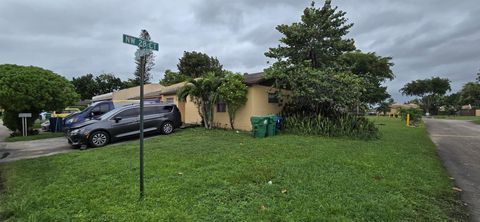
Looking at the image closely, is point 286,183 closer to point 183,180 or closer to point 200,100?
point 183,180

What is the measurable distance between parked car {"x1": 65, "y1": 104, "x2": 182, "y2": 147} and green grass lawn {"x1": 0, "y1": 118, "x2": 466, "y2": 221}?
286 cm

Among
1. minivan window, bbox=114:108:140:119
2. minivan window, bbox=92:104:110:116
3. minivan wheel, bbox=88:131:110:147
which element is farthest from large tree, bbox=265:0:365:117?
minivan window, bbox=92:104:110:116

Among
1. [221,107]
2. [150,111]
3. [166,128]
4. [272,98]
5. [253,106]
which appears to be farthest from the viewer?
[221,107]

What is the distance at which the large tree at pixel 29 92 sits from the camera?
14.6 meters

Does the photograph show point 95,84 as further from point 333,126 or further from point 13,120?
point 333,126

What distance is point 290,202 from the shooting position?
4.25m

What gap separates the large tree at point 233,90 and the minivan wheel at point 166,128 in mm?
2741

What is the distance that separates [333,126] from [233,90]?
472 centimetres

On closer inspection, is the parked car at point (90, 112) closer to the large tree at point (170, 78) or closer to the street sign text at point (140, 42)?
the street sign text at point (140, 42)

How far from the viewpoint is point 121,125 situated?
11.8m

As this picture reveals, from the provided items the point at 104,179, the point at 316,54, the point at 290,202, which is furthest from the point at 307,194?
the point at 316,54

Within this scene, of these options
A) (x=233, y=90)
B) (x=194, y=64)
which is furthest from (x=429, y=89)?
(x=233, y=90)

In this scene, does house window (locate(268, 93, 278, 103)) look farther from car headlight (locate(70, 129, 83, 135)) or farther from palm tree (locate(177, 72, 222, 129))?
car headlight (locate(70, 129, 83, 135))

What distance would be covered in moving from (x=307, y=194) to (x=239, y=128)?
1015 cm
